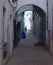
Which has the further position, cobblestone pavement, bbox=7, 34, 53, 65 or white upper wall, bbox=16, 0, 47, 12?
white upper wall, bbox=16, 0, 47, 12

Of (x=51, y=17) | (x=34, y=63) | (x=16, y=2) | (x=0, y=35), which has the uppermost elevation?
(x=16, y=2)

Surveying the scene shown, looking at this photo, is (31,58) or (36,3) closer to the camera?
(31,58)

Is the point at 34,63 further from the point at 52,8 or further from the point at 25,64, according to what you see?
the point at 52,8

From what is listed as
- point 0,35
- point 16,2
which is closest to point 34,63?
point 0,35

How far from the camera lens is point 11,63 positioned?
13.0 metres

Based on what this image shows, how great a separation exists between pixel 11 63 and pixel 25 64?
0.76 metres

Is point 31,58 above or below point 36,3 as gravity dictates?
below

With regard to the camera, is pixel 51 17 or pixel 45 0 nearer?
pixel 51 17

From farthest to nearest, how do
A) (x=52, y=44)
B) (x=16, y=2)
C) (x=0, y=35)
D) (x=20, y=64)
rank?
(x=16, y=2), (x=52, y=44), (x=20, y=64), (x=0, y=35)

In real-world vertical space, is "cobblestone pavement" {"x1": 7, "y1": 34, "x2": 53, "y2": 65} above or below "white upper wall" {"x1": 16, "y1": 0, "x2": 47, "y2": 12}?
below

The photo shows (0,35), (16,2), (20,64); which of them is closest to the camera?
(0,35)

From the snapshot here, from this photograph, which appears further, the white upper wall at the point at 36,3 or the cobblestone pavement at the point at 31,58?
the white upper wall at the point at 36,3

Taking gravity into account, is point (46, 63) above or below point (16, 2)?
below

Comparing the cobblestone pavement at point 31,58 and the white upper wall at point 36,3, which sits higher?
the white upper wall at point 36,3
